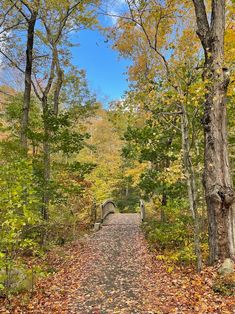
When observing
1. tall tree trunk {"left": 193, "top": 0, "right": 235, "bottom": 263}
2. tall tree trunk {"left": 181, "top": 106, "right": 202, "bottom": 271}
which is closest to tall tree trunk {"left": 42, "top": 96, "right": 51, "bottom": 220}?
tall tree trunk {"left": 181, "top": 106, "right": 202, "bottom": 271}

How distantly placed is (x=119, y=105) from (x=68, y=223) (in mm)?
7318

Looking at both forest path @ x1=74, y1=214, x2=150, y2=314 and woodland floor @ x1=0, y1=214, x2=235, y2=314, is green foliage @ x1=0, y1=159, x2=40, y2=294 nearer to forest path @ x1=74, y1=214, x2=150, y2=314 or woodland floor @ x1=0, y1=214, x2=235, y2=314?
woodland floor @ x1=0, y1=214, x2=235, y2=314

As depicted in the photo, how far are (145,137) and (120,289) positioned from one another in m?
5.09

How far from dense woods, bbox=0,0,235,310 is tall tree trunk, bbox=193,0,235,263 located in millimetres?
20

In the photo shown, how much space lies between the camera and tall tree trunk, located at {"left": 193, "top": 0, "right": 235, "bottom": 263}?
5504 mm

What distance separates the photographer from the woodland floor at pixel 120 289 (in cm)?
474

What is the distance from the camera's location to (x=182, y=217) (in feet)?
28.8

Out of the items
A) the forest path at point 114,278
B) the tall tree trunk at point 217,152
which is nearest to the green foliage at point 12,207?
the forest path at point 114,278

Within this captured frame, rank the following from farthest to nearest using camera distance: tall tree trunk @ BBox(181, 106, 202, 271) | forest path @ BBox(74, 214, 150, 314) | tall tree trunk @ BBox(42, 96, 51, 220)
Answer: tall tree trunk @ BBox(42, 96, 51, 220)
tall tree trunk @ BBox(181, 106, 202, 271)
forest path @ BBox(74, 214, 150, 314)

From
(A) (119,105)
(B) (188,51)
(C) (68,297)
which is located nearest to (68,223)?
(C) (68,297)

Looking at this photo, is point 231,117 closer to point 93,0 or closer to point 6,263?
point 93,0

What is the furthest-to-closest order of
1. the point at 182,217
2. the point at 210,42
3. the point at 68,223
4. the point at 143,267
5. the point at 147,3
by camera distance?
the point at 68,223, the point at 182,217, the point at 143,267, the point at 147,3, the point at 210,42

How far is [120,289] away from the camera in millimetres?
5805

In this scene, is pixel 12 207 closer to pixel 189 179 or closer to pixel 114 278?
pixel 114 278
